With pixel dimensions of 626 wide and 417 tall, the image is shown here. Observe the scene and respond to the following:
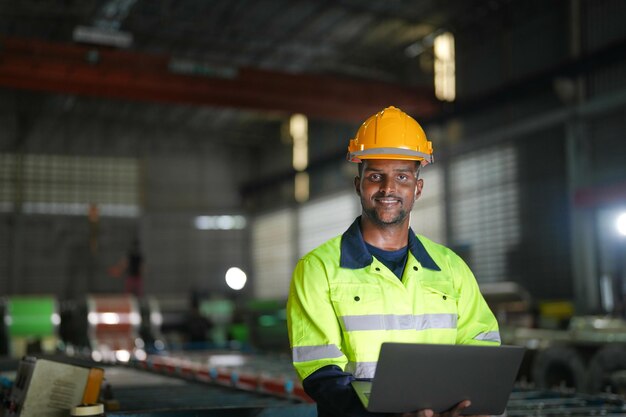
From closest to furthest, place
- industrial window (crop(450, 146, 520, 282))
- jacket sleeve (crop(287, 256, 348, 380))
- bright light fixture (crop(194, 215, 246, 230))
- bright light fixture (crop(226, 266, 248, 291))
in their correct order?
1. jacket sleeve (crop(287, 256, 348, 380))
2. industrial window (crop(450, 146, 520, 282))
3. bright light fixture (crop(226, 266, 248, 291))
4. bright light fixture (crop(194, 215, 246, 230))

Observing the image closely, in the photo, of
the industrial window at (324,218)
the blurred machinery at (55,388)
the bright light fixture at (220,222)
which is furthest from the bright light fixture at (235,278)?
the blurred machinery at (55,388)

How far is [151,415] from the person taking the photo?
13.8 ft

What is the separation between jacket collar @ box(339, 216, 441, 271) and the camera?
9.07 feet

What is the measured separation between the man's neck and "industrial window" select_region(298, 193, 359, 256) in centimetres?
1768

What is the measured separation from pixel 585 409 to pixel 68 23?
16.7 metres

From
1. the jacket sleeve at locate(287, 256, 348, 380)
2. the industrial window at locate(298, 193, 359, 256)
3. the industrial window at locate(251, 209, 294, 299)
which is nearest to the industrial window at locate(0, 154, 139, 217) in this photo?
the industrial window at locate(251, 209, 294, 299)

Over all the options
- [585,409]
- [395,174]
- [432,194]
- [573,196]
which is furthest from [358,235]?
[432,194]

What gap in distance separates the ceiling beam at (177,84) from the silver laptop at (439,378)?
1246 cm

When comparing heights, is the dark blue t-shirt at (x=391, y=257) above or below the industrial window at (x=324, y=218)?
below

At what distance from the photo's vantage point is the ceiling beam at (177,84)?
1441 centimetres

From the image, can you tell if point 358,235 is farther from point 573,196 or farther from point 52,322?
point 52,322

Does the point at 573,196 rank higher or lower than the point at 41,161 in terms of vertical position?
lower

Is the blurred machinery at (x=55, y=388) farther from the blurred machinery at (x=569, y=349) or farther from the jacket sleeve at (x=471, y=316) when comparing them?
the blurred machinery at (x=569, y=349)

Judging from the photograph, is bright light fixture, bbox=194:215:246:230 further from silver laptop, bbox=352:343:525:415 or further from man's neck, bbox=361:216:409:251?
silver laptop, bbox=352:343:525:415
